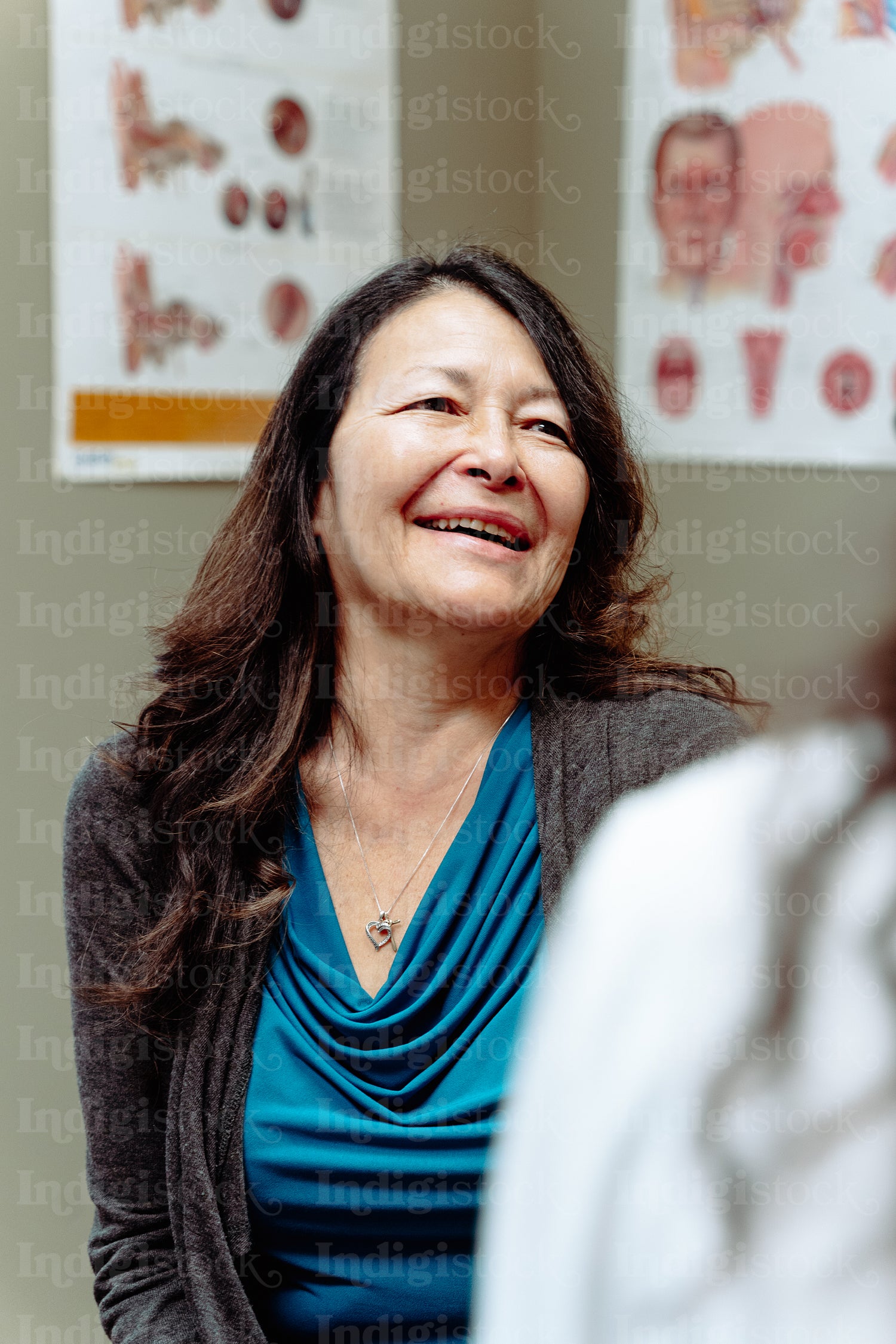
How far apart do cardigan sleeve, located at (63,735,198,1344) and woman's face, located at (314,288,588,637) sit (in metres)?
0.29

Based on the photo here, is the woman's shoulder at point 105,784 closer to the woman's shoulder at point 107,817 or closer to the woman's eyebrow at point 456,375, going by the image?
the woman's shoulder at point 107,817

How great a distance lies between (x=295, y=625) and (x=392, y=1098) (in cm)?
44

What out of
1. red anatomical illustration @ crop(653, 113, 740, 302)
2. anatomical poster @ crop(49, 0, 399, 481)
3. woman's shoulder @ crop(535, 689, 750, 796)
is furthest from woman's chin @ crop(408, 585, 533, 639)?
red anatomical illustration @ crop(653, 113, 740, 302)

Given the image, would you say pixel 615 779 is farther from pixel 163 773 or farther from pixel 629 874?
pixel 629 874

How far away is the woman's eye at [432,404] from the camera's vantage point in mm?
1064

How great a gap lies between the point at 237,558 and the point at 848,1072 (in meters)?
1.00

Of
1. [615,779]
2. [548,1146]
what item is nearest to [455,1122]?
[615,779]

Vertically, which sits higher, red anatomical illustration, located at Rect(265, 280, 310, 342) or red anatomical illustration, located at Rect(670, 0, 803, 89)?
red anatomical illustration, located at Rect(670, 0, 803, 89)

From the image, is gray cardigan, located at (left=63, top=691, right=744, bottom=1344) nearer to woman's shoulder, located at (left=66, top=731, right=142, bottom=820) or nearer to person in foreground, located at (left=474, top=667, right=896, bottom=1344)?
woman's shoulder, located at (left=66, top=731, right=142, bottom=820)

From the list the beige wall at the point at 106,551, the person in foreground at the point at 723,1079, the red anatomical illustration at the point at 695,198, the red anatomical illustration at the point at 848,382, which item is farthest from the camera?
the red anatomical illustration at the point at 695,198

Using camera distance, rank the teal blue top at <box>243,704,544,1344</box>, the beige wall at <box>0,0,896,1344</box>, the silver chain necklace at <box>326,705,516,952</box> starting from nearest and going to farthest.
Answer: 1. the teal blue top at <box>243,704,544,1344</box>
2. the silver chain necklace at <box>326,705,516,952</box>
3. the beige wall at <box>0,0,896,1344</box>

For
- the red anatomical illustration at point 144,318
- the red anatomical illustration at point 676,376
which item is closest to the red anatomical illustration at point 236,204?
the red anatomical illustration at point 144,318

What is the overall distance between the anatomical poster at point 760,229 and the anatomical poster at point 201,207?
0.36 meters

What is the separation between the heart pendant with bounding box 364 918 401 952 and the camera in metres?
1.03
